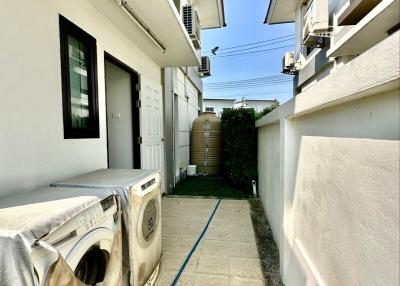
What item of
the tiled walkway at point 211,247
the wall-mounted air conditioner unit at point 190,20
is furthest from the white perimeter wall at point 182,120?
the tiled walkway at point 211,247

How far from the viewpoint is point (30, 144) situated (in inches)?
67.4

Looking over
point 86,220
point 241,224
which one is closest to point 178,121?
point 241,224

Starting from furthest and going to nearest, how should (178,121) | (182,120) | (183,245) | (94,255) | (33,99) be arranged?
1. (182,120)
2. (178,121)
3. (183,245)
4. (33,99)
5. (94,255)

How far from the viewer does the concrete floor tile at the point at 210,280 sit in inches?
82.4

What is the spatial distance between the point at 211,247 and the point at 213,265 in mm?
370

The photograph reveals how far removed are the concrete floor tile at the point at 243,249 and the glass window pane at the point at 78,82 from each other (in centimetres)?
210

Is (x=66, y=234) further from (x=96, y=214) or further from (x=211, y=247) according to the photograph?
(x=211, y=247)

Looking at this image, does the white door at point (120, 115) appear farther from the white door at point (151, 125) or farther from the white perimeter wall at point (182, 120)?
the white perimeter wall at point (182, 120)

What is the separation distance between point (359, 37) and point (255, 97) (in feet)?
61.8

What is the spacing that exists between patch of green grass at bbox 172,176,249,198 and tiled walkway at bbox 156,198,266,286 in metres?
0.75

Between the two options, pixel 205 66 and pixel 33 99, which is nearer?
pixel 33 99

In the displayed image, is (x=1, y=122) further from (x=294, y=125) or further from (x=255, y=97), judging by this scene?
(x=255, y=97)

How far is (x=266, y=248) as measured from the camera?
108 inches

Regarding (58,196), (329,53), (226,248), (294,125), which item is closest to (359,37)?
(329,53)
